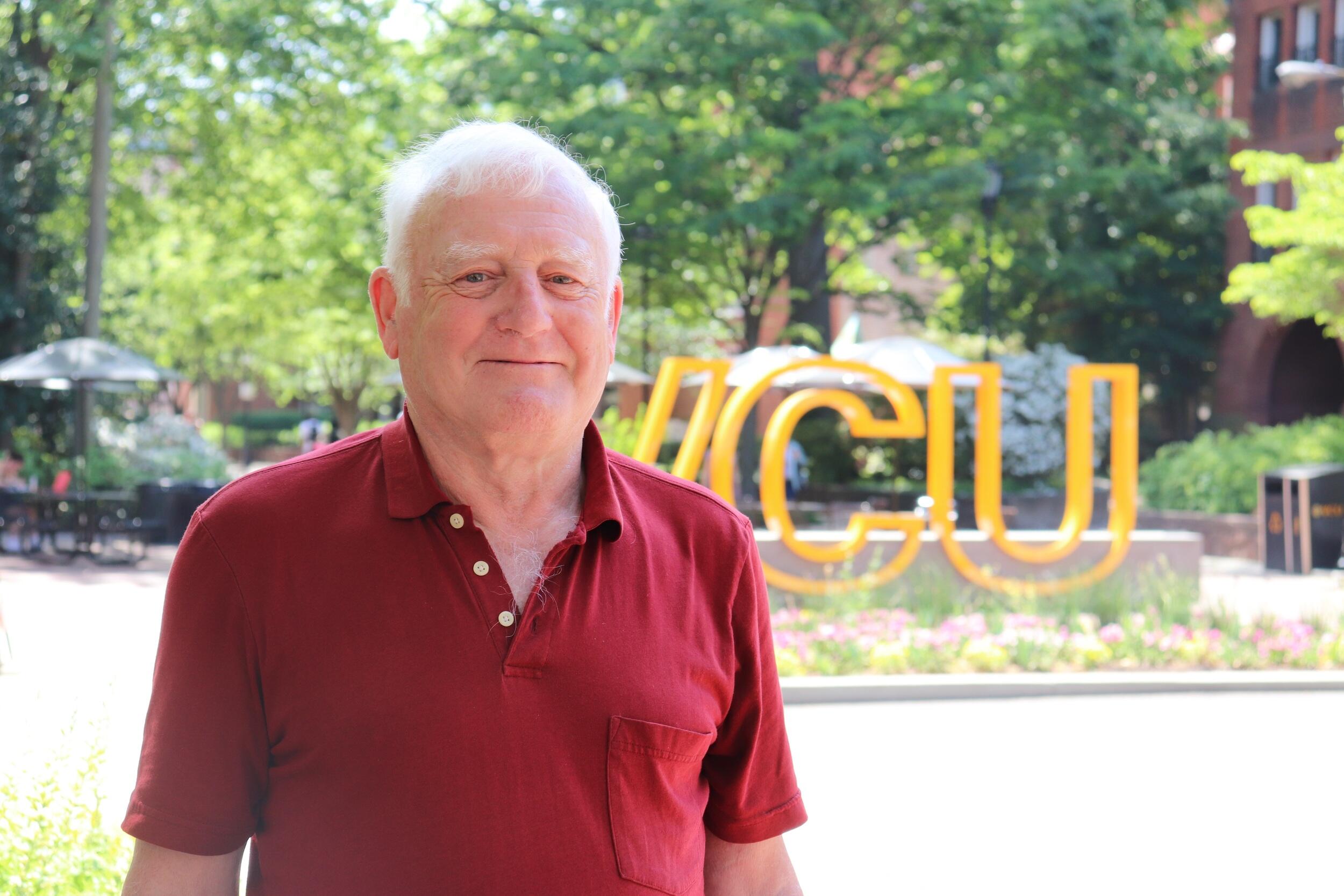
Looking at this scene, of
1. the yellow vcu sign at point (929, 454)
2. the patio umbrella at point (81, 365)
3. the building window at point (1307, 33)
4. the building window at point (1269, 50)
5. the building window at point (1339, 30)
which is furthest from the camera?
the building window at point (1269, 50)

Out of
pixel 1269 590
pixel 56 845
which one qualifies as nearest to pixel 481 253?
pixel 56 845

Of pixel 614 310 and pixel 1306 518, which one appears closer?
pixel 614 310

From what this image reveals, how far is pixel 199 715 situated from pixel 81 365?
58.3ft

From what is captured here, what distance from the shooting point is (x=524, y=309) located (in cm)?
195

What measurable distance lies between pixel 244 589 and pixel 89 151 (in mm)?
25083

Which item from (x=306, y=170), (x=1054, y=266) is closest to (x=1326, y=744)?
(x=1054, y=266)

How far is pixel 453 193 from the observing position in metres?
1.97

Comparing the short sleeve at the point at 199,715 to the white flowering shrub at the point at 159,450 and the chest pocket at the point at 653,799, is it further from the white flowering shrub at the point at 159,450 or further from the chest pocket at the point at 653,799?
the white flowering shrub at the point at 159,450

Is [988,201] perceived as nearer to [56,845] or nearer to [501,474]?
[56,845]

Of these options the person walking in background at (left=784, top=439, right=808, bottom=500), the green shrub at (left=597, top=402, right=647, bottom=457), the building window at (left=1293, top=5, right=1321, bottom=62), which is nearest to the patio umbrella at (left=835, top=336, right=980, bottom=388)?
the person walking in background at (left=784, top=439, right=808, bottom=500)

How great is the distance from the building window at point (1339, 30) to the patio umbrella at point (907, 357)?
542 inches

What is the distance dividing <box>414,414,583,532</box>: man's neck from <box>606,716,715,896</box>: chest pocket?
0.33 m

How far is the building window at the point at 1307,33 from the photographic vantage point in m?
31.0

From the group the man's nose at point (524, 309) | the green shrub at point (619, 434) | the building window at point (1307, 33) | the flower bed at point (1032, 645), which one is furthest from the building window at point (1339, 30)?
the man's nose at point (524, 309)
